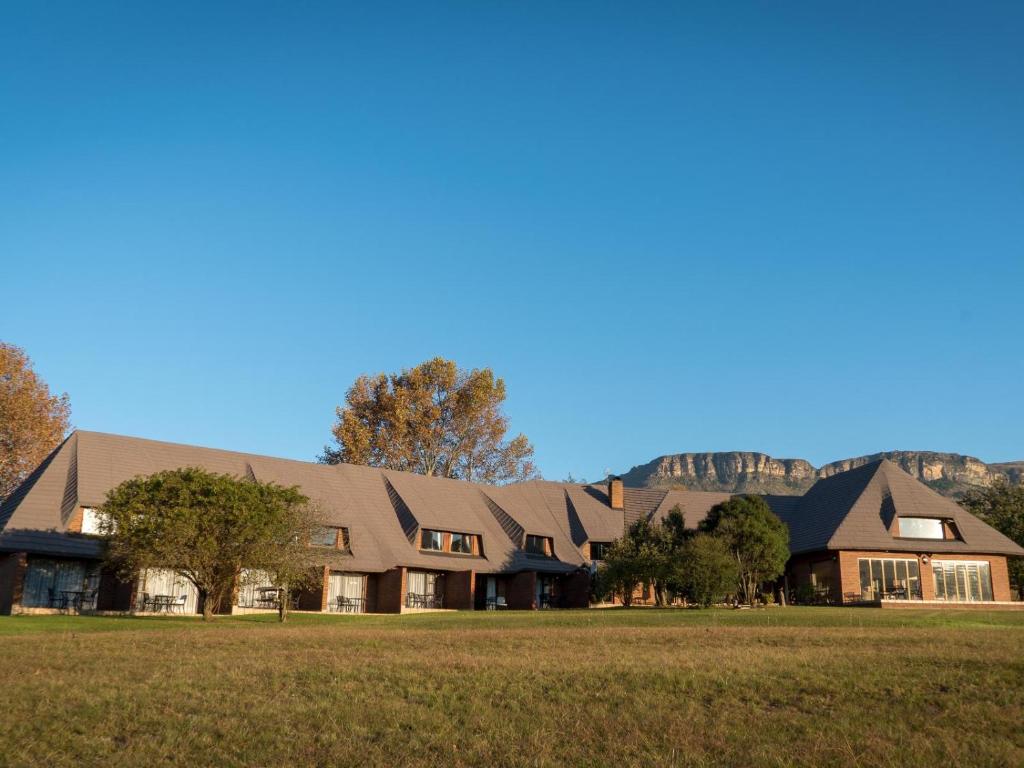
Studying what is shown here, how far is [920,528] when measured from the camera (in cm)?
4984

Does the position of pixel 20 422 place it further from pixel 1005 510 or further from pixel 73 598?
pixel 1005 510

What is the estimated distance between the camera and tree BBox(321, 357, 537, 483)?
64250 millimetres

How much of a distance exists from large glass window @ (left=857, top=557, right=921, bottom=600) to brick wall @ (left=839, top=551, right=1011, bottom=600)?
0.23 meters

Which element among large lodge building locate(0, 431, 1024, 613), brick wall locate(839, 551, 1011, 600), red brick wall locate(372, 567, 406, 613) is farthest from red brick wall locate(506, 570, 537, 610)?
brick wall locate(839, 551, 1011, 600)

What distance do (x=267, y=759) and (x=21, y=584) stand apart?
30.4m

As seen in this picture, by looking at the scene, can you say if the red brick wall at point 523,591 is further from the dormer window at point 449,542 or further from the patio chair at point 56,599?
the patio chair at point 56,599


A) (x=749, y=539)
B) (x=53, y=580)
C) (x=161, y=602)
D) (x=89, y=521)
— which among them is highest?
(x=89, y=521)

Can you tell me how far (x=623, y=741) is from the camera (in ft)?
38.2

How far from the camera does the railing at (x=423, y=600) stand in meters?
46.1

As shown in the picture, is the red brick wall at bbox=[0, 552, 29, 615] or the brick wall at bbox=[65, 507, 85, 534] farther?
the brick wall at bbox=[65, 507, 85, 534]

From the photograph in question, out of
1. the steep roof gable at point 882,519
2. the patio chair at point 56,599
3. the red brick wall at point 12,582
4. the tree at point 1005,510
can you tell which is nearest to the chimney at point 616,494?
the steep roof gable at point 882,519

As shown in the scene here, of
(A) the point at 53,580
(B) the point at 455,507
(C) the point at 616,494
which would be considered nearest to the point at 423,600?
(B) the point at 455,507

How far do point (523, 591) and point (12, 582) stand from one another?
2329cm

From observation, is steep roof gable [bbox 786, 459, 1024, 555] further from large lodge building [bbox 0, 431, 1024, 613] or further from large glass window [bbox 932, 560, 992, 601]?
large glass window [bbox 932, 560, 992, 601]
